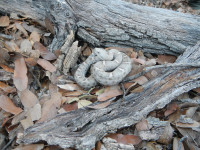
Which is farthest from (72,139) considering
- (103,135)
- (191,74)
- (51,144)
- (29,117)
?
(191,74)


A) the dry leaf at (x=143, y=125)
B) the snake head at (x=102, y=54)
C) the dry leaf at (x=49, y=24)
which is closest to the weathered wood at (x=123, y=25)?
the dry leaf at (x=49, y=24)

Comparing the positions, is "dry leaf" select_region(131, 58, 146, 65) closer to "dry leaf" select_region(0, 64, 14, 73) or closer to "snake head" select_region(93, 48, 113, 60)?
"snake head" select_region(93, 48, 113, 60)

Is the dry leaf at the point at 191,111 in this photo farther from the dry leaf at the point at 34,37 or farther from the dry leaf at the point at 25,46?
Answer: the dry leaf at the point at 34,37

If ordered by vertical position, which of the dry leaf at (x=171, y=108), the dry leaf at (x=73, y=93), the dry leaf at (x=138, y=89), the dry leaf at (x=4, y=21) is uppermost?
the dry leaf at (x=4, y=21)

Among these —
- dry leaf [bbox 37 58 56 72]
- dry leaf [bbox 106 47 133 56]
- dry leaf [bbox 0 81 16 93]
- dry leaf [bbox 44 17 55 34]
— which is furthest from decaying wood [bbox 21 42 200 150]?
dry leaf [bbox 44 17 55 34]

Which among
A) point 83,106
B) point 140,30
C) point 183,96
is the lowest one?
point 83,106

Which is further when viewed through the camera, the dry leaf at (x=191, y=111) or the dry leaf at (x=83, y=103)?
the dry leaf at (x=83, y=103)

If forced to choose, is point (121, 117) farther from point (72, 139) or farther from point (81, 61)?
point (81, 61)
